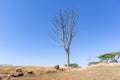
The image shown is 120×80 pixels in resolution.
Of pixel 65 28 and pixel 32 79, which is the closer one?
pixel 32 79

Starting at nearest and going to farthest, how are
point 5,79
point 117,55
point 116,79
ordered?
point 116,79
point 5,79
point 117,55

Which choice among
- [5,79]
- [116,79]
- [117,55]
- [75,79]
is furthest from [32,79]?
[117,55]

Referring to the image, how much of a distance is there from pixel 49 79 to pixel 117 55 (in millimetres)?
51390

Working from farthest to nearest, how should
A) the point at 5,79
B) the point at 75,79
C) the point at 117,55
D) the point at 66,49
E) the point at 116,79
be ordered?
the point at 117,55, the point at 66,49, the point at 5,79, the point at 75,79, the point at 116,79

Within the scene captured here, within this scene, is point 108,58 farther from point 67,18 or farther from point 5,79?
point 5,79

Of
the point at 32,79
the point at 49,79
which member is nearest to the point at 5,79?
the point at 32,79

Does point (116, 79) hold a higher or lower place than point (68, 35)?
lower

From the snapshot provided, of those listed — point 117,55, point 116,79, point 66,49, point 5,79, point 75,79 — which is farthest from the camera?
point 117,55

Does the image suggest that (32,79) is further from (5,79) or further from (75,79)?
(75,79)

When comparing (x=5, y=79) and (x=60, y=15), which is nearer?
(x=5, y=79)

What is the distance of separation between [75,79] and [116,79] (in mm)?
3921

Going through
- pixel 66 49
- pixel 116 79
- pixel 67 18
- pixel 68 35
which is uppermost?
pixel 67 18

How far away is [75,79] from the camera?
18172 millimetres

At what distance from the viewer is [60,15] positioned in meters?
33.8
